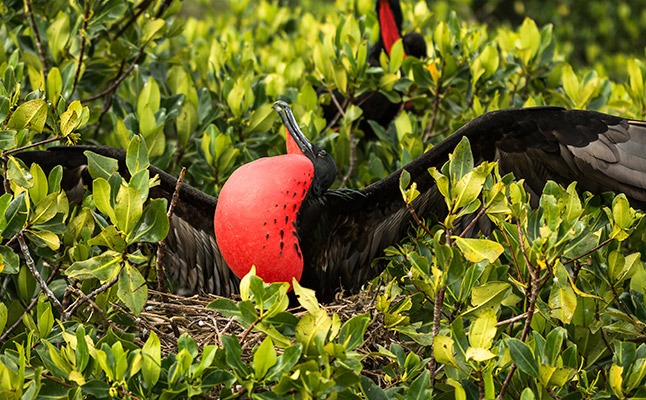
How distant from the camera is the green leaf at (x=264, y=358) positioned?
5.90 ft

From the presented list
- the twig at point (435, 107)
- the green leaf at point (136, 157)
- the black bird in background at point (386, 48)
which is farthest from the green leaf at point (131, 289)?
Answer: the black bird in background at point (386, 48)

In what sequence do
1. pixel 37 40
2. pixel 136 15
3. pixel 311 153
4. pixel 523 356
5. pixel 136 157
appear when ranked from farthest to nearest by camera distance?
pixel 136 15, pixel 37 40, pixel 311 153, pixel 136 157, pixel 523 356

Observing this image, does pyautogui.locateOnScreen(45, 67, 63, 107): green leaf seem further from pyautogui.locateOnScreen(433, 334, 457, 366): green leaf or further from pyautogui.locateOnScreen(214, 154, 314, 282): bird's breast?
pyautogui.locateOnScreen(433, 334, 457, 366): green leaf

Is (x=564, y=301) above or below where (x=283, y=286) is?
below

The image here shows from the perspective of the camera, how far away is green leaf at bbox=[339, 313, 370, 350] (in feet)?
6.20

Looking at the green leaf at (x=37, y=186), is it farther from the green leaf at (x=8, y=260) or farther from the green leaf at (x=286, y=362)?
the green leaf at (x=286, y=362)

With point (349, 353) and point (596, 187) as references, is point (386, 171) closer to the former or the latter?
point (596, 187)

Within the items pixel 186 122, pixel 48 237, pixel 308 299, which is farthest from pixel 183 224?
pixel 308 299

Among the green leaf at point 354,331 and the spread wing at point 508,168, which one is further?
the spread wing at point 508,168

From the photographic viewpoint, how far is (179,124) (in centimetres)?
304

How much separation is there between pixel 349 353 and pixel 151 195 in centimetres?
119

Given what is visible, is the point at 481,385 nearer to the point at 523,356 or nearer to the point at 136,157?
the point at 523,356

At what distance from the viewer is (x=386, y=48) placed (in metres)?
4.22

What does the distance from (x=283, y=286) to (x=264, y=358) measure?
0.15 meters
